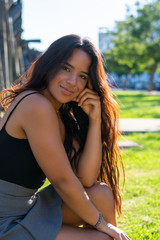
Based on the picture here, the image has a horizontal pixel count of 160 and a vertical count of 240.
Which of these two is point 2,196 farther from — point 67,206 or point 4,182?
point 67,206

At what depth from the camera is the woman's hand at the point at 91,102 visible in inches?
100

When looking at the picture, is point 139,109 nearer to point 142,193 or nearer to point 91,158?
point 142,193

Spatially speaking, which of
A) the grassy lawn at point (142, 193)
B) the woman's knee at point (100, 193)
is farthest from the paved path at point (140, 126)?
the woman's knee at point (100, 193)

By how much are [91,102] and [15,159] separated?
0.78m

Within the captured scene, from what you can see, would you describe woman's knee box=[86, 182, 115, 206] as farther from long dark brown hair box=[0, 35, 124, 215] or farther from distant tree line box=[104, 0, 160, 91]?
distant tree line box=[104, 0, 160, 91]

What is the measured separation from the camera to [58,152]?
6.71ft

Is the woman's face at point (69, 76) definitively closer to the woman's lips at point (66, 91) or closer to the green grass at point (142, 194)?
the woman's lips at point (66, 91)

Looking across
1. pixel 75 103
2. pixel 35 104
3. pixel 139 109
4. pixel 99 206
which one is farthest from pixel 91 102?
pixel 139 109

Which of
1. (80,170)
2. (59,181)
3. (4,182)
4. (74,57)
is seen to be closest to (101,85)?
(74,57)

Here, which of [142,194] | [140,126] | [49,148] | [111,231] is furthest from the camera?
[140,126]

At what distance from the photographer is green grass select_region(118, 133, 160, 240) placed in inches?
121

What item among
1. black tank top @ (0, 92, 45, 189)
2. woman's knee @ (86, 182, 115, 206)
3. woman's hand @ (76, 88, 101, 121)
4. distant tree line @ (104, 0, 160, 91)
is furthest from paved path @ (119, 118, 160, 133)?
distant tree line @ (104, 0, 160, 91)

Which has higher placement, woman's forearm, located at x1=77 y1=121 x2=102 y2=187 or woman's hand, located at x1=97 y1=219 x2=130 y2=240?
woman's forearm, located at x1=77 y1=121 x2=102 y2=187

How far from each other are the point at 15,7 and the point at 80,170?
11.5m
